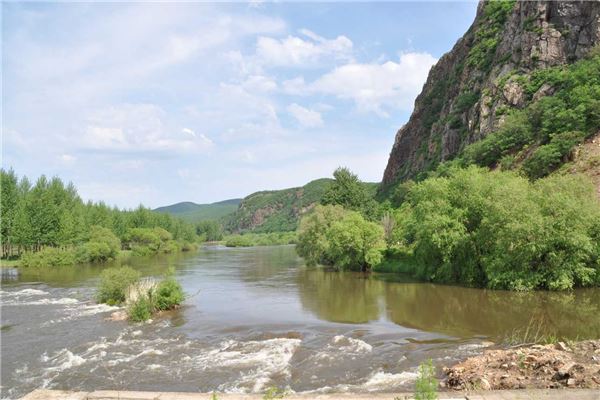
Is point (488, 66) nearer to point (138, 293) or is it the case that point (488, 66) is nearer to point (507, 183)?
point (507, 183)

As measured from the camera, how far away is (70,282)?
4991 centimetres

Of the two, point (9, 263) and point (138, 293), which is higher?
point (9, 263)

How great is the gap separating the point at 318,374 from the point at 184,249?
123755 mm

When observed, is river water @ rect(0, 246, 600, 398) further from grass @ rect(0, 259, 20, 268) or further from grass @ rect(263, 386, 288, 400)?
grass @ rect(0, 259, 20, 268)

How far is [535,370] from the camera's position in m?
13.1

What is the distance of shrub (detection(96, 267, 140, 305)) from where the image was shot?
108ft

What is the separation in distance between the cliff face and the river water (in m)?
59.0

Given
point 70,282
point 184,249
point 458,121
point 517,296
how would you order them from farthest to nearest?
point 184,249
point 458,121
point 70,282
point 517,296

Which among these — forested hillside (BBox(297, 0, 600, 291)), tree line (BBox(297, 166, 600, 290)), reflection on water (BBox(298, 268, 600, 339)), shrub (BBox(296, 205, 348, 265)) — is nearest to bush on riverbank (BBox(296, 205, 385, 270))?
shrub (BBox(296, 205, 348, 265))

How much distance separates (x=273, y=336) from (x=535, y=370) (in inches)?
502

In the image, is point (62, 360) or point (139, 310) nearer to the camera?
point (62, 360)

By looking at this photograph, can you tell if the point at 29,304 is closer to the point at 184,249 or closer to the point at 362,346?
the point at 362,346

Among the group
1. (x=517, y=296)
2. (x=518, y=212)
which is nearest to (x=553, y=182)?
(x=518, y=212)

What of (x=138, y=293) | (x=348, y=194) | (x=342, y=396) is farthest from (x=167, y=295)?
(x=348, y=194)
